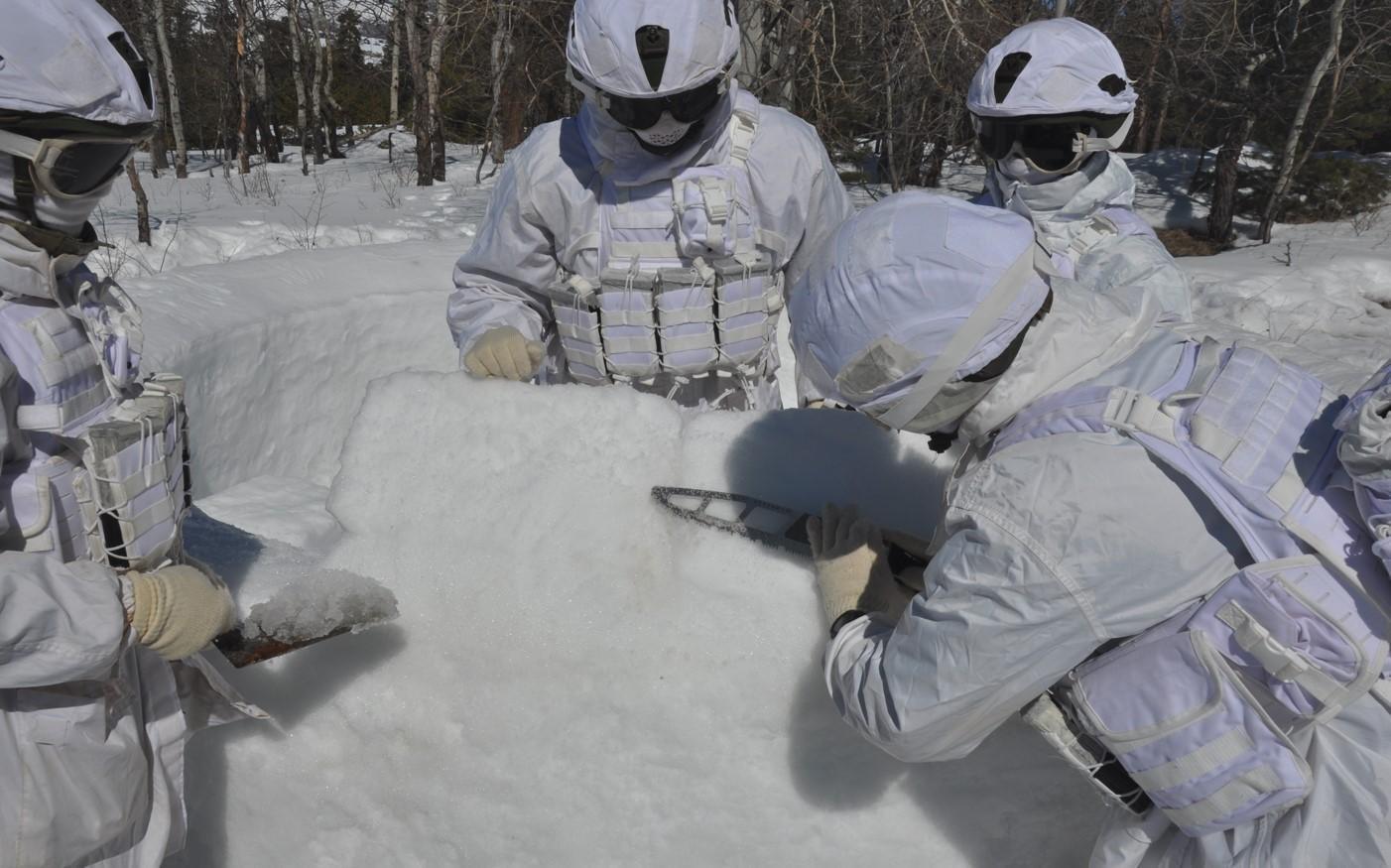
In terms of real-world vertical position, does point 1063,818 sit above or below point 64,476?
below

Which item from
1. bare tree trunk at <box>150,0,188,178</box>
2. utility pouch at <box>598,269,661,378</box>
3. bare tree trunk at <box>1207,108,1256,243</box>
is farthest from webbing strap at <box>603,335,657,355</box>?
bare tree trunk at <box>150,0,188,178</box>

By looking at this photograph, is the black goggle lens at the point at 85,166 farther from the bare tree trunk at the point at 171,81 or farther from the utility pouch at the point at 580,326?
the bare tree trunk at the point at 171,81

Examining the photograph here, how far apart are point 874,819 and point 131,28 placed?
50.2 feet

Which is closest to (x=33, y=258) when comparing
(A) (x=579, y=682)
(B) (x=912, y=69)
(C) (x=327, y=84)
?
(A) (x=579, y=682)

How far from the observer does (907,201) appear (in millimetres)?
1281

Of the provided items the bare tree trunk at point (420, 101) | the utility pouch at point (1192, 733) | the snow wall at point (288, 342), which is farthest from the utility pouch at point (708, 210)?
the bare tree trunk at point (420, 101)

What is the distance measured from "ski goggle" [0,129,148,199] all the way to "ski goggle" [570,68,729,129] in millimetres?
993

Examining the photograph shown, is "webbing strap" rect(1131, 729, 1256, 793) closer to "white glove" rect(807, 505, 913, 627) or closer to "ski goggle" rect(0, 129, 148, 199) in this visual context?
"white glove" rect(807, 505, 913, 627)

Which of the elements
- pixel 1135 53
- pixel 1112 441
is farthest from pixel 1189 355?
pixel 1135 53

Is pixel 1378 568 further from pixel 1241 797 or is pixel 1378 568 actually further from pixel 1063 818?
pixel 1063 818

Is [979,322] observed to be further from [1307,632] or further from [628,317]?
[628,317]

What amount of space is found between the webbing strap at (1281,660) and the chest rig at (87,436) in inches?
64.3

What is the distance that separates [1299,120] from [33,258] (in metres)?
11.7

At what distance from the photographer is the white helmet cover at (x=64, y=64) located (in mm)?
1245
